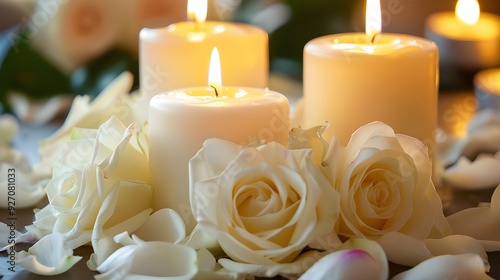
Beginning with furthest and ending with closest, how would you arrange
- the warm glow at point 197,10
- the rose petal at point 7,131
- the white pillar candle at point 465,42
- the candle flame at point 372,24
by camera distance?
1. the white pillar candle at point 465,42
2. the rose petal at point 7,131
3. the warm glow at point 197,10
4. the candle flame at point 372,24

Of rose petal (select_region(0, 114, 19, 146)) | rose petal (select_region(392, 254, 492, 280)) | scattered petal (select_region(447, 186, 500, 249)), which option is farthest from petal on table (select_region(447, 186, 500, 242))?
rose petal (select_region(0, 114, 19, 146))

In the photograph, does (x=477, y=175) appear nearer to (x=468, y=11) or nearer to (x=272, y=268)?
(x=272, y=268)

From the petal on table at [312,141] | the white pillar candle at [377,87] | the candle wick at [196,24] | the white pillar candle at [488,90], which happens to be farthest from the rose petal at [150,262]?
the white pillar candle at [488,90]

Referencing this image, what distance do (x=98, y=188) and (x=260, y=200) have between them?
13 cm

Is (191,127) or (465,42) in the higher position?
(191,127)

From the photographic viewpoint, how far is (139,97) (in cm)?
93

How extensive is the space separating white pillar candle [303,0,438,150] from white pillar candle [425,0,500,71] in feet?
1.84

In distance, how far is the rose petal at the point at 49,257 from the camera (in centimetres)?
63

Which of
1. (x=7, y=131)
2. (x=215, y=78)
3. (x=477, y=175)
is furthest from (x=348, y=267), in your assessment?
(x=7, y=131)

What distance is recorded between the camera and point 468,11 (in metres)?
1.26

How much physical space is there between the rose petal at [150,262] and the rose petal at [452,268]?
162 mm

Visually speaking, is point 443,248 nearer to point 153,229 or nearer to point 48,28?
point 153,229

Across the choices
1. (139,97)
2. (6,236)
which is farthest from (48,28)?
(6,236)

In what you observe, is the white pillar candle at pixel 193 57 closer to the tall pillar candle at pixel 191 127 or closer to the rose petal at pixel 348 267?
the tall pillar candle at pixel 191 127
